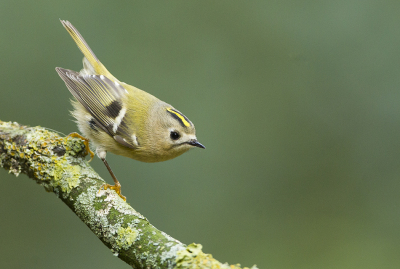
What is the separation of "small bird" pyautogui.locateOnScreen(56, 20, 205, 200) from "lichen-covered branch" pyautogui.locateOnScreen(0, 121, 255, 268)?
0.47 meters

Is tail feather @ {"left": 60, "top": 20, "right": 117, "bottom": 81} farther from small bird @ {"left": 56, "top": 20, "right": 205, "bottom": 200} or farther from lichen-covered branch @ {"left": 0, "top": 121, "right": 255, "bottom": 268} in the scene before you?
lichen-covered branch @ {"left": 0, "top": 121, "right": 255, "bottom": 268}

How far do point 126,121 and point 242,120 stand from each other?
197 cm

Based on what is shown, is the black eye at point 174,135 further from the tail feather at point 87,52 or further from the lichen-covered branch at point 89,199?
the tail feather at point 87,52

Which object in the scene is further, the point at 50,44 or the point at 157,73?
the point at 157,73

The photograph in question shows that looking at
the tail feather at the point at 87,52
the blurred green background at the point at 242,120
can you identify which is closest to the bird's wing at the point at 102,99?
the tail feather at the point at 87,52

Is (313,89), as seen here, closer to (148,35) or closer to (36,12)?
(148,35)

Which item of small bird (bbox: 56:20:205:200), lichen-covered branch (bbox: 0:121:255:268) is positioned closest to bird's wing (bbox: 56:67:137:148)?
small bird (bbox: 56:20:205:200)

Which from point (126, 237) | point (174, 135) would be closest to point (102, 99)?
point (174, 135)

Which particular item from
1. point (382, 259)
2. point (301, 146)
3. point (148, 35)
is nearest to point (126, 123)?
point (148, 35)

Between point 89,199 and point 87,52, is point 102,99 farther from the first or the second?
point 89,199

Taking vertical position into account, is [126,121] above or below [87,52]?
below

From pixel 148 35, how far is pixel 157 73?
0.57 metres

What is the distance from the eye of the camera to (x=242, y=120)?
4582mm

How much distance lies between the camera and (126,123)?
292cm
